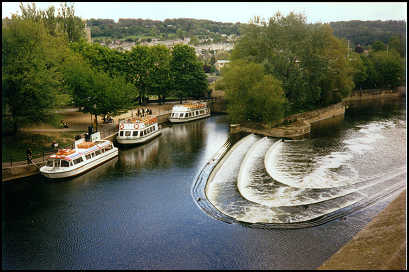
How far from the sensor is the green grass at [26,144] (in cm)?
3494

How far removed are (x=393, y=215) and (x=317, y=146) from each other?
23.6 metres

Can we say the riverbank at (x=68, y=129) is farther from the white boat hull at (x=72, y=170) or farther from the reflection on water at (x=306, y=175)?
the reflection on water at (x=306, y=175)

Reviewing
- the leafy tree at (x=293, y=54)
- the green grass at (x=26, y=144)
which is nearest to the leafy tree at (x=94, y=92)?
the green grass at (x=26, y=144)

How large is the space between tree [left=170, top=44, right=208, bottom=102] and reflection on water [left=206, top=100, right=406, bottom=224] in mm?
27741

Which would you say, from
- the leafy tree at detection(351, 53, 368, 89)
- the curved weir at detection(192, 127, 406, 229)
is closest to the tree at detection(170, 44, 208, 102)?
the curved weir at detection(192, 127, 406, 229)

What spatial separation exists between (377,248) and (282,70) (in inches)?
1847

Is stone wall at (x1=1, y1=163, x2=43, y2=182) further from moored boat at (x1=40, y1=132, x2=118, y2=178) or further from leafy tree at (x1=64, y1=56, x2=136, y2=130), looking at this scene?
leafy tree at (x1=64, y1=56, x2=136, y2=130)

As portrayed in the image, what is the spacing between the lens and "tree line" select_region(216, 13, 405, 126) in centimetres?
5450

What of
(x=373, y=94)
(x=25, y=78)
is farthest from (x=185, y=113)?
(x=373, y=94)

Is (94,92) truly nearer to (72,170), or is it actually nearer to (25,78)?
(25,78)

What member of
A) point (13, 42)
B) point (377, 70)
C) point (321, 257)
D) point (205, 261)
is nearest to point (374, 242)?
point (321, 257)

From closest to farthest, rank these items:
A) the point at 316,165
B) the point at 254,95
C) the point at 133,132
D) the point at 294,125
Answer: the point at 316,165 → the point at 133,132 → the point at 254,95 → the point at 294,125

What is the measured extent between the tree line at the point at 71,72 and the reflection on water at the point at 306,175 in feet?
59.6

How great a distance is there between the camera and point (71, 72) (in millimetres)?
50312
